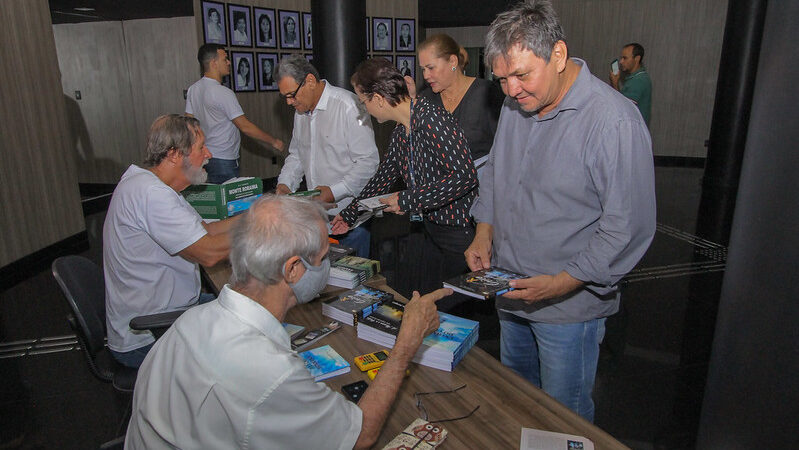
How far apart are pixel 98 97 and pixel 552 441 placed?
9401mm

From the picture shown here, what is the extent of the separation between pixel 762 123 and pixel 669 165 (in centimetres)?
1005

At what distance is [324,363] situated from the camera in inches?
67.3

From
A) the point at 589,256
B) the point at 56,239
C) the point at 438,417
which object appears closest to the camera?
the point at 438,417

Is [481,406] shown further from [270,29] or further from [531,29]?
[270,29]

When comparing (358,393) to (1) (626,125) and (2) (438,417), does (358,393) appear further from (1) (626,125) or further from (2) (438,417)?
(1) (626,125)

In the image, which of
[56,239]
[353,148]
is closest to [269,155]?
[56,239]

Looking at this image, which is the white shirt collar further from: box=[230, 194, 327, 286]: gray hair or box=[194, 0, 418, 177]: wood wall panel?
box=[194, 0, 418, 177]: wood wall panel

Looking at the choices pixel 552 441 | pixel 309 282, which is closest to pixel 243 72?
pixel 309 282

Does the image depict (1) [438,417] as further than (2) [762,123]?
No

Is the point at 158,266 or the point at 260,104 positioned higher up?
the point at 260,104

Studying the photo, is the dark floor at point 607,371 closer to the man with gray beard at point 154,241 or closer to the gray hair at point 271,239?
the man with gray beard at point 154,241

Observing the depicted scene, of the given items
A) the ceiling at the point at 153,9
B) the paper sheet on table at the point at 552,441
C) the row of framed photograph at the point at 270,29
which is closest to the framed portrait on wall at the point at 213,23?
the row of framed photograph at the point at 270,29

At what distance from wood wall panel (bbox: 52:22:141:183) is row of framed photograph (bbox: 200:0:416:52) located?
212cm

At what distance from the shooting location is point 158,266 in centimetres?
229
